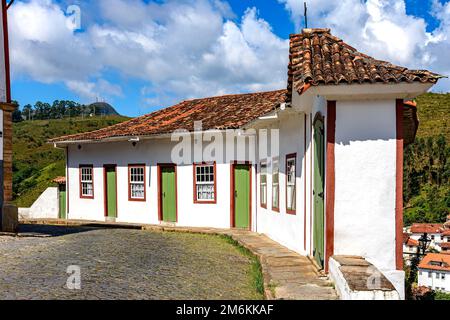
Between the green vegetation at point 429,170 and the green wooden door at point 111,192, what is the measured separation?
29304 mm

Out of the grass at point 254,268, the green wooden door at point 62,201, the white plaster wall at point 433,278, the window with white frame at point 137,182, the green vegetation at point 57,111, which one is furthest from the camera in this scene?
the green vegetation at point 57,111

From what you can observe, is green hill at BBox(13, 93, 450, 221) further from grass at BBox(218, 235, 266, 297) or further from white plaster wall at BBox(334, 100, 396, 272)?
white plaster wall at BBox(334, 100, 396, 272)

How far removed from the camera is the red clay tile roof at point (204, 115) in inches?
581

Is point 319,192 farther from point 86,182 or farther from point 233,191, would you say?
point 86,182

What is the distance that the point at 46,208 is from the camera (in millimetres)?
20578

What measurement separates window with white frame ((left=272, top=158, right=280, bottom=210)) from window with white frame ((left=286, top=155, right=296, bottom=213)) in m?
0.90

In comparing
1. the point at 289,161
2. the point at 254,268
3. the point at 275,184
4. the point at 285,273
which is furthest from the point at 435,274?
the point at 285,273

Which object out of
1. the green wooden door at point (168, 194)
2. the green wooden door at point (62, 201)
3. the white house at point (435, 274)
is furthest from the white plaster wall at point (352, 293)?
the white house at point (435, 274)

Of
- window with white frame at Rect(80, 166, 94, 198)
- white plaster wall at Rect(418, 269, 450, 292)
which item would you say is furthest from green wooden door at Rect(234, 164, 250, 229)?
white plaster wall at Rect(418, 269, 450, 292)

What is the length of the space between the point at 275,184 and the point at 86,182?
9328 mm

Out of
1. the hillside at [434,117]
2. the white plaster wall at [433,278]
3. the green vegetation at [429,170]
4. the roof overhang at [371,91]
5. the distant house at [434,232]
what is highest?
the hillside at [434,117]

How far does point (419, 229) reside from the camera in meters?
35.8

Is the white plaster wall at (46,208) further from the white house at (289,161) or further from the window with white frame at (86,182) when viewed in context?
the window with white frame at (86,182)
